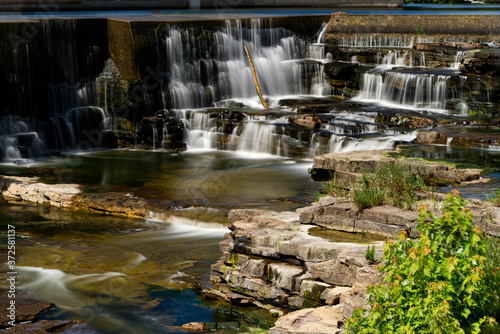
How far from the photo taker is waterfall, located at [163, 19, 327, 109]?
19.9 metres

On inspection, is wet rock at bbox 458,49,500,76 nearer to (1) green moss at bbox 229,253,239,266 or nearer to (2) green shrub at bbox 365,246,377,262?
(1) green moss at bbox 229,253,239,266

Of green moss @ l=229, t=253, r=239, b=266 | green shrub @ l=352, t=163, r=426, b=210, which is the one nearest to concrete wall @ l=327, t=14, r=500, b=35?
green shrub @ l=352, t=163, r=426, b=210

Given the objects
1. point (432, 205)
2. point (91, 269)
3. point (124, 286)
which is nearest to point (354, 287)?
point (432, 205)

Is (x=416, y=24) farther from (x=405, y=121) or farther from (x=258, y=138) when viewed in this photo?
(x=258, y=138)

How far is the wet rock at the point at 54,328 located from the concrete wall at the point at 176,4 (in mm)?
24836

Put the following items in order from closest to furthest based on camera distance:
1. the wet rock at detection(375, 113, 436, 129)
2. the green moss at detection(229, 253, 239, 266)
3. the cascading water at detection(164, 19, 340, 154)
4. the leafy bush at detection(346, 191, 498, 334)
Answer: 1. the leafy bush at detection(346, 191, 498, 334)
2. the green moss at detection(229, 253, 239, 266)
3. the wet rock at detection(375, 113, 436, 129)
4. the cascading water at detection(164, 19, 340, 154)

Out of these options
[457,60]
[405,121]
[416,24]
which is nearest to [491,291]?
[405,121]

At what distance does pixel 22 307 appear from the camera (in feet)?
26.2

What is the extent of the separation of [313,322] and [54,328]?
293cm

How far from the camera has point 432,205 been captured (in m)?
8.14

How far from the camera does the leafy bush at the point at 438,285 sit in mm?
4832

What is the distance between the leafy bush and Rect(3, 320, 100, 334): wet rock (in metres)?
A: 3.46

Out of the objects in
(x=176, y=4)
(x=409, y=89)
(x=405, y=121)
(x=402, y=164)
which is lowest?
(x=402, y=164)

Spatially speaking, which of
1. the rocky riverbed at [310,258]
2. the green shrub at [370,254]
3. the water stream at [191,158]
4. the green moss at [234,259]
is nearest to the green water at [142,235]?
the water stream at [191,158]
